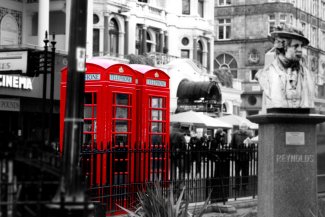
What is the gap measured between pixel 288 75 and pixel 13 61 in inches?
739

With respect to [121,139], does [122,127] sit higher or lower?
higher

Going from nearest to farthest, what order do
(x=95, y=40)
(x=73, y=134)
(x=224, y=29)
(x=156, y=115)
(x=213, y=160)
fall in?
(x=73, y=134) < (x=213, y=160) < (x=156, y=115) < (x=95, y=40) < (x=224, y=29)

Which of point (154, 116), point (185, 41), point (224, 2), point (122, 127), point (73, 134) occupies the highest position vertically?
point (224, 2)

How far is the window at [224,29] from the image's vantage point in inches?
2928

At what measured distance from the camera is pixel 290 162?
490 inches

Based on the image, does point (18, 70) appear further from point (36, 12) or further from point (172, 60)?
point (172, 60)

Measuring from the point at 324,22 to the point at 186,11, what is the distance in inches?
1270

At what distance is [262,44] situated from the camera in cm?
7219

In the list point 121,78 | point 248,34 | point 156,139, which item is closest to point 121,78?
point 121,78

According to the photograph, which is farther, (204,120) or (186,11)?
(186,11)

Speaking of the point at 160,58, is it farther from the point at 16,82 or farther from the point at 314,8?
the point at 314,8

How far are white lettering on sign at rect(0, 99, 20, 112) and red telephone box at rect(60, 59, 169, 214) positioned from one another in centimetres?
1336

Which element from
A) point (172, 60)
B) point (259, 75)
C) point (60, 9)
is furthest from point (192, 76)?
point (259, 75)

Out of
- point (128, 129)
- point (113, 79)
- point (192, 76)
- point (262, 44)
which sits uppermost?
point (262, 44)
